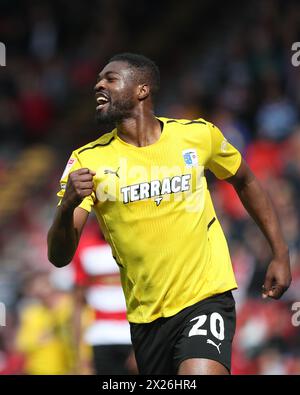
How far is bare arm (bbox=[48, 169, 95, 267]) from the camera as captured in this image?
18.8 feet

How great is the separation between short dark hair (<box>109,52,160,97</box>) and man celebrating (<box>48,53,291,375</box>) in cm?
2

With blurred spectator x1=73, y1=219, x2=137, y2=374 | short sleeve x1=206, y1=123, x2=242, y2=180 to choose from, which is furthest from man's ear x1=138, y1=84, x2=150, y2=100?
blurred spectator x1=73, y1=219, x2=137, y2=374

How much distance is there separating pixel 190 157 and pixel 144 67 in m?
0.65

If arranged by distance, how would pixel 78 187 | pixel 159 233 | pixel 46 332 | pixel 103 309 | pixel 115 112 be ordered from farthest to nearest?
pixel 46 332
pixel 103 309
pixel 115 112
pixel 159 233
pixel 78 187

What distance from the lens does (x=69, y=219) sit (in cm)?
593

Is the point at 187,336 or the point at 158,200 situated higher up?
the point at 158,200

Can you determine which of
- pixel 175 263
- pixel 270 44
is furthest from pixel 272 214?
pixel 270 44

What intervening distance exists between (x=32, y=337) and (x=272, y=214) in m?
5.10

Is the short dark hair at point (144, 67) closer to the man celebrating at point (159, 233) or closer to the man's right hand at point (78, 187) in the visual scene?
the man celebrating at point (159, 233)

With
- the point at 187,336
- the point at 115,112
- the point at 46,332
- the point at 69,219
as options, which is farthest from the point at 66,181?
the point at 46,332

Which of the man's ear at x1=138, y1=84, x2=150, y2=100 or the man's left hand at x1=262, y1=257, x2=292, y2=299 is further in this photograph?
the man's ear at x1=138, y1=84, x2=150, y2=100

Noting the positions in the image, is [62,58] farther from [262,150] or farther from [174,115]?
[262,150]

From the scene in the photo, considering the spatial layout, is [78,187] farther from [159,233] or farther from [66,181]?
[159,233]

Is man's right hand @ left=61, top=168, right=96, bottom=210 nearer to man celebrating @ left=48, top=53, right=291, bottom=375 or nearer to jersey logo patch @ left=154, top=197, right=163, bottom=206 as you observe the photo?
man celebrating @ left=48, top=53, right=291, bottom=375
